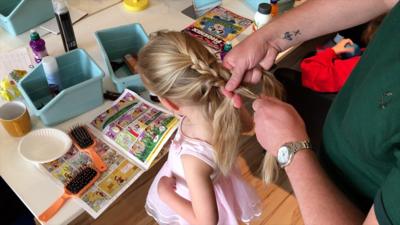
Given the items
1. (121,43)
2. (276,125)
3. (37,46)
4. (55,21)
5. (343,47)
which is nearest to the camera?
(276,125)

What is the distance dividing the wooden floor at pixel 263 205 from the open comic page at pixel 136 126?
1.96 ft

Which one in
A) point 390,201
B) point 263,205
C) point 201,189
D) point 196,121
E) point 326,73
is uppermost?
point 390,201

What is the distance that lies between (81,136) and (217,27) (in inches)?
27.3

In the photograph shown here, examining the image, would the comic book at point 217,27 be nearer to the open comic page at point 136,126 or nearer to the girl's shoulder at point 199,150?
the open comic page at point 136,126

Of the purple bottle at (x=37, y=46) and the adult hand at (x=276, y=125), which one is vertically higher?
the purple bottle at (x=37, y=46)

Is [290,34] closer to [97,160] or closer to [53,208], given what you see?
[97,160]

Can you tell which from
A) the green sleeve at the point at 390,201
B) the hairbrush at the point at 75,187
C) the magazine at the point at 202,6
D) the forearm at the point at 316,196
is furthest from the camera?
the magazine at the point at 202,6

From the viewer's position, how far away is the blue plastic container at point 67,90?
1098mm

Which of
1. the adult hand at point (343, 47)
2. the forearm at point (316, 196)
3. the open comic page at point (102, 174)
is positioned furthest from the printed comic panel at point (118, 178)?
the adult hand at point (343, 47)

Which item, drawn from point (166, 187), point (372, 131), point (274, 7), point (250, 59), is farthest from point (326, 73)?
point (372, 131)

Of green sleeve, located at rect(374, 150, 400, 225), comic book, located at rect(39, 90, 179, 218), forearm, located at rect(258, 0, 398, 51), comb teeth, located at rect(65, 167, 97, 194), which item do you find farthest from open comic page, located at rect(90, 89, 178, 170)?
green sleeve, located at rect(374, 150, 400, 225)

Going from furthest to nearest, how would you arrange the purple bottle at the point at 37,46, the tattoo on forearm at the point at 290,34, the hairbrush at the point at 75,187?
the purple bottle at the point at 37,46 < the tattoo on forearm at the point at 290,34 < the hairbrush at the point at 75,187

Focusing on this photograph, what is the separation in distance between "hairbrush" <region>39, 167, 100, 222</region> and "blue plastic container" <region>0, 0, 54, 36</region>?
68 cm

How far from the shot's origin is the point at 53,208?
95 centimetres
